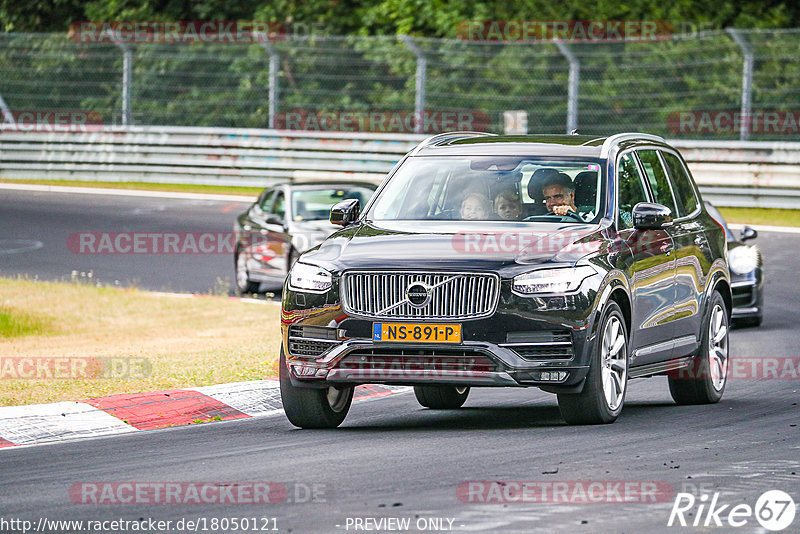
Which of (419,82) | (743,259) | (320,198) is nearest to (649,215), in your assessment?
(743,259)

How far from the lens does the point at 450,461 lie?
8.23 m

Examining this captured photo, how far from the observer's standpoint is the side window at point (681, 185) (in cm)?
1141

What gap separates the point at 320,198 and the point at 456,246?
10826mm

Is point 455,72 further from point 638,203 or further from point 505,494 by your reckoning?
point 505,494

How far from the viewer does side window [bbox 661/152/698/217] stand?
11.4m

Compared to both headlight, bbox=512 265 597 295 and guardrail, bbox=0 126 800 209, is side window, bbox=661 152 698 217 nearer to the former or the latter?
headlight, bbox=512 265 597 295

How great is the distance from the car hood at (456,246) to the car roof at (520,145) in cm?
77

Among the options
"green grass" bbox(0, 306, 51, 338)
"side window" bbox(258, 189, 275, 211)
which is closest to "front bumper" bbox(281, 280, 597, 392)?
"green grass" bbox(0, 306, 51, 338)

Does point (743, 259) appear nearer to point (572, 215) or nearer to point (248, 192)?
point (572, 215)

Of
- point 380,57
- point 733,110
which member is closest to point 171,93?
point 380,57

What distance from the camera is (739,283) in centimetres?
1616

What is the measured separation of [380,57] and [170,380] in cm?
1907

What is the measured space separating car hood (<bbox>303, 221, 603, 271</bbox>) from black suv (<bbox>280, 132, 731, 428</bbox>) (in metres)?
0.01

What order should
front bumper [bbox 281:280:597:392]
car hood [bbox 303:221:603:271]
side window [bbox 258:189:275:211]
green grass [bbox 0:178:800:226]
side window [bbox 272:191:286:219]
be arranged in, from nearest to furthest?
1. front bumper [bbox 281:280:597:392]
2. car hood [bbox 303:221:603:271]
3. side window [bbox 272:191:286:219]
4. side window [bbox 258:189:275:211]
5. green grass [bbox 0:178:800:226]
